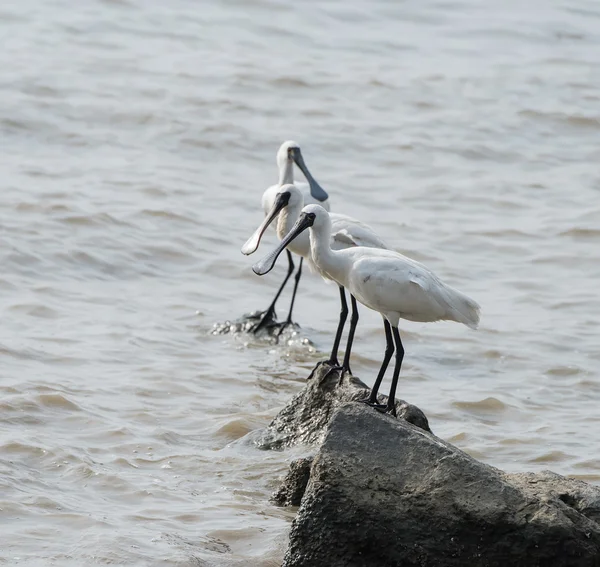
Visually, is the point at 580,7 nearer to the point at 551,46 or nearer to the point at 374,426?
the point at 551,46

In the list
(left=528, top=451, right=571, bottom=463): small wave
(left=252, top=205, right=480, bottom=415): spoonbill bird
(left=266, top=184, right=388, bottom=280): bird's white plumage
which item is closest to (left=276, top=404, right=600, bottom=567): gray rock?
(left=252, top=205, right=480, bottom=415): spoonbill bird

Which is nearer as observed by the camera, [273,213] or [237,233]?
[273,213]

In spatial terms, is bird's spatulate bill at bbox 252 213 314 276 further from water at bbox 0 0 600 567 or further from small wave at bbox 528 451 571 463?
small wave at bbox 528 451 571 463

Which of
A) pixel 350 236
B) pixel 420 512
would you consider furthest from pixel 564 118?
pixel 420 512

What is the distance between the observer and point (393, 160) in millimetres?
17109

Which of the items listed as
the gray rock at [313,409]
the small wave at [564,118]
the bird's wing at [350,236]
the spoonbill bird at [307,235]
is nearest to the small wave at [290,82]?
the small wave at [564,118]

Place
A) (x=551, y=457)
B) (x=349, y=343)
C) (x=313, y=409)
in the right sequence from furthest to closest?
(x=551, y=457)
(x=349, y=343)
(x=313, y=409)

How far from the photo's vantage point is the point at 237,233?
46.4ft

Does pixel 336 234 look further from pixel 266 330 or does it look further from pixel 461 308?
pixel 266 330

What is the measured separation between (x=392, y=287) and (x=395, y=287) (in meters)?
0.02

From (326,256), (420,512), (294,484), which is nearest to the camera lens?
(420,512)

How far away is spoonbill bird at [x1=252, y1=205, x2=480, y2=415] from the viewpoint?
7617 mm

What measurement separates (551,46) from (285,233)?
14.3 metres

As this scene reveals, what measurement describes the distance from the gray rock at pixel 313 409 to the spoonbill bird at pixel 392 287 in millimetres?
343
